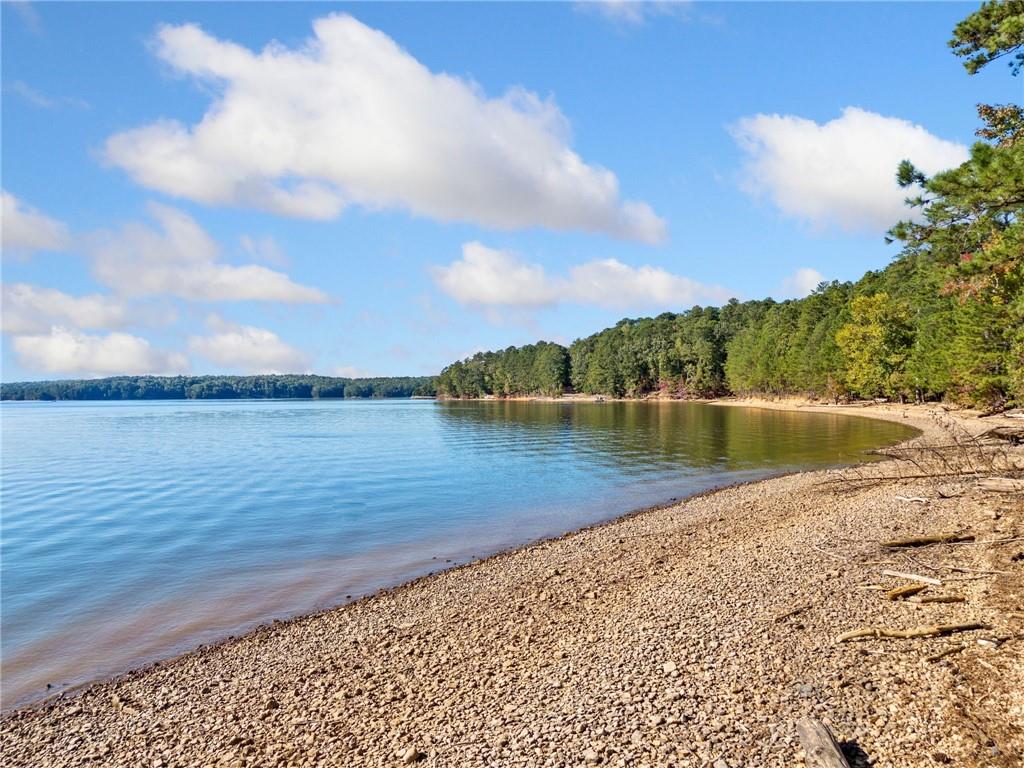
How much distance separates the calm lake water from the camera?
1304 centimetres

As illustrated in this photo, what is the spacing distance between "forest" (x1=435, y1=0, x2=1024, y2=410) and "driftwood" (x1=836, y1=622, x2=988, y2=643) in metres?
7.34

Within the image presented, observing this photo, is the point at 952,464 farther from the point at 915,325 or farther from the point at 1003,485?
the point at 915,325

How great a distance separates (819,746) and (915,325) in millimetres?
85708

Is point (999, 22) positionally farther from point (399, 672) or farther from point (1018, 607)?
point (399, 672)

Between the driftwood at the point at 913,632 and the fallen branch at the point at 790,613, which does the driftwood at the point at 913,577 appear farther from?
the fallen branch at the point at 790,613

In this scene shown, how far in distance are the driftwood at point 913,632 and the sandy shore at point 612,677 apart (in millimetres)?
123

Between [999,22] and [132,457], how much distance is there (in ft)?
184

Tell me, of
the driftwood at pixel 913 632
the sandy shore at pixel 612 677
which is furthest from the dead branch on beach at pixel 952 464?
the driftwood at pixel 913 632

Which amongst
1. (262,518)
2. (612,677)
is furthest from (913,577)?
(262,518)

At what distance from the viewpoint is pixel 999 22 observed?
13375 millimetres

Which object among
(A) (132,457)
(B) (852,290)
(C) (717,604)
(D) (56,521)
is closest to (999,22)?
(C) (717,604)

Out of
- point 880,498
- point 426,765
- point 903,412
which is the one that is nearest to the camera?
point 426,765

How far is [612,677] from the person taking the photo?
7.95 meters

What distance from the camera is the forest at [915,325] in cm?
1209
